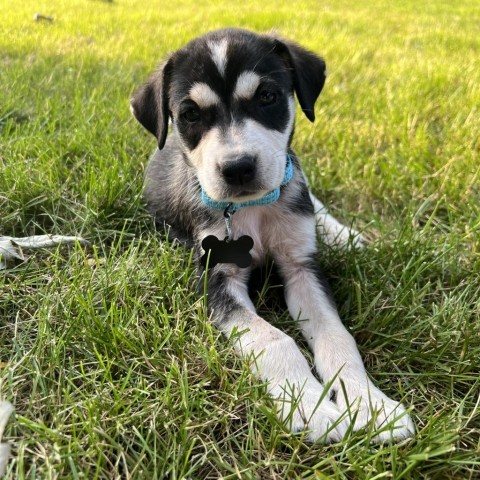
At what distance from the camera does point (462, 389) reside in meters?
2.33

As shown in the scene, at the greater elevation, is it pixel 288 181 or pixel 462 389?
pixel 288 181

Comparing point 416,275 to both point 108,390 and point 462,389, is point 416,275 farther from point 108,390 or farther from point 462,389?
point 108,390

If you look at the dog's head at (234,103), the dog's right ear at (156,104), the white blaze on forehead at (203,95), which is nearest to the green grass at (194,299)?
the dog's right ear at (156,104)

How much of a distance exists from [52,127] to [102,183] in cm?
125

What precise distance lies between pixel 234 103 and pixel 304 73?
0.57 metres

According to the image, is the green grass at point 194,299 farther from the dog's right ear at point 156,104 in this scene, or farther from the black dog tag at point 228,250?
the dog's right ear at point 156,104

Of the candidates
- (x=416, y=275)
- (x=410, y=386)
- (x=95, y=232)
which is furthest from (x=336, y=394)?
(x=95, y=232)

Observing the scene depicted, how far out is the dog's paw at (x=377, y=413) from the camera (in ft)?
6.30

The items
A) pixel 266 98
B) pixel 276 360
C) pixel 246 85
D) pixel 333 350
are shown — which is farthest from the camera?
pixel 266 98

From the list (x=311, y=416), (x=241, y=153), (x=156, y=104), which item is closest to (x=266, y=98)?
(x=241, y=153)

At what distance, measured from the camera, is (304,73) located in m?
3.12

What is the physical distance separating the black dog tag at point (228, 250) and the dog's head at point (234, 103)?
251 millimetres

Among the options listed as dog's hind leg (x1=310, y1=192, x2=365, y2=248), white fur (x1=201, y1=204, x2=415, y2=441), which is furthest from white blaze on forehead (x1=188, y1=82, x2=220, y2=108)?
dog's hind leg (x1=310, y1=192, x2=365, y2=248)

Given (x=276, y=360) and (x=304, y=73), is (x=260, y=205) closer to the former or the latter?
Answer: (x=304, y=73)
